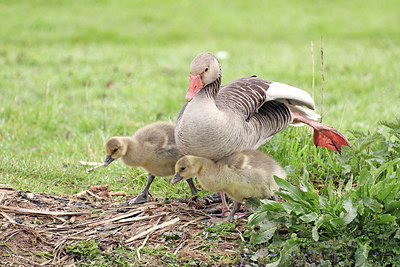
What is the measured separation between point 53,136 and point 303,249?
4.89 meters

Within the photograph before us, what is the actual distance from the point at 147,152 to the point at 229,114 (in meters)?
0.91

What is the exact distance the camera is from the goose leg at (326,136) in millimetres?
5660

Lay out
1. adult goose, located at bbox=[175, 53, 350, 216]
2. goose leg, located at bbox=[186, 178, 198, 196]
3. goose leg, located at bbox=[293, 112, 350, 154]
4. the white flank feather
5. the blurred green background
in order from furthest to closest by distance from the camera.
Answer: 1. the blurred green background
2. goose leg, located at bbox=[293, 112, 350, 154]
3. goose leg, located at bbox=[186, 178, 198, 196]
4. the white flank feather
5. adult goose, located at bbox=[175, 53, 350, 216]

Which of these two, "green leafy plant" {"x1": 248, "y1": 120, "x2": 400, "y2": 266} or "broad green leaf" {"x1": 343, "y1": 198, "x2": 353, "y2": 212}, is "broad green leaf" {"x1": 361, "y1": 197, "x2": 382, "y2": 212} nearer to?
"green leafy plant" {"x1": 248, "y1": 120, "x2": 400, "y2": 266}

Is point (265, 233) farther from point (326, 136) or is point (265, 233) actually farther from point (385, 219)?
point (326, 136)

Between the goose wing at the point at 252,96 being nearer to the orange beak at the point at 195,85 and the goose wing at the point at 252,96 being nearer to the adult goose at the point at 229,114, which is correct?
the adult goose at the point at 229,114

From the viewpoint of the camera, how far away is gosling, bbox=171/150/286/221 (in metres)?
4.50

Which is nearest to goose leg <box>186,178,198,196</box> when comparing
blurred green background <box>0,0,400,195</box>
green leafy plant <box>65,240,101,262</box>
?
blurred green background <box>0,0,400,195</box>

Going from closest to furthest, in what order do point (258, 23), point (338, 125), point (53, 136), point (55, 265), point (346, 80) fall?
point (55, 265) → point (338, 125) → point (53, 136) → point (346, 80) → point (258, 23)

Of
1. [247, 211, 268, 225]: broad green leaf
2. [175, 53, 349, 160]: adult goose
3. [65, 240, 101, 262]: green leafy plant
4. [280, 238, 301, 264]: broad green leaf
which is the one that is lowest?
[65, 240, 101, 262]: green leafy plant

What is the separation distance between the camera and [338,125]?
276 inches

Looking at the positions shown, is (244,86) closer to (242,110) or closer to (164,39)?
(242,110)

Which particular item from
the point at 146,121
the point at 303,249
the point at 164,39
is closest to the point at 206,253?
the point at 303,249

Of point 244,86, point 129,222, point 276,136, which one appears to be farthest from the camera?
point 276,136
